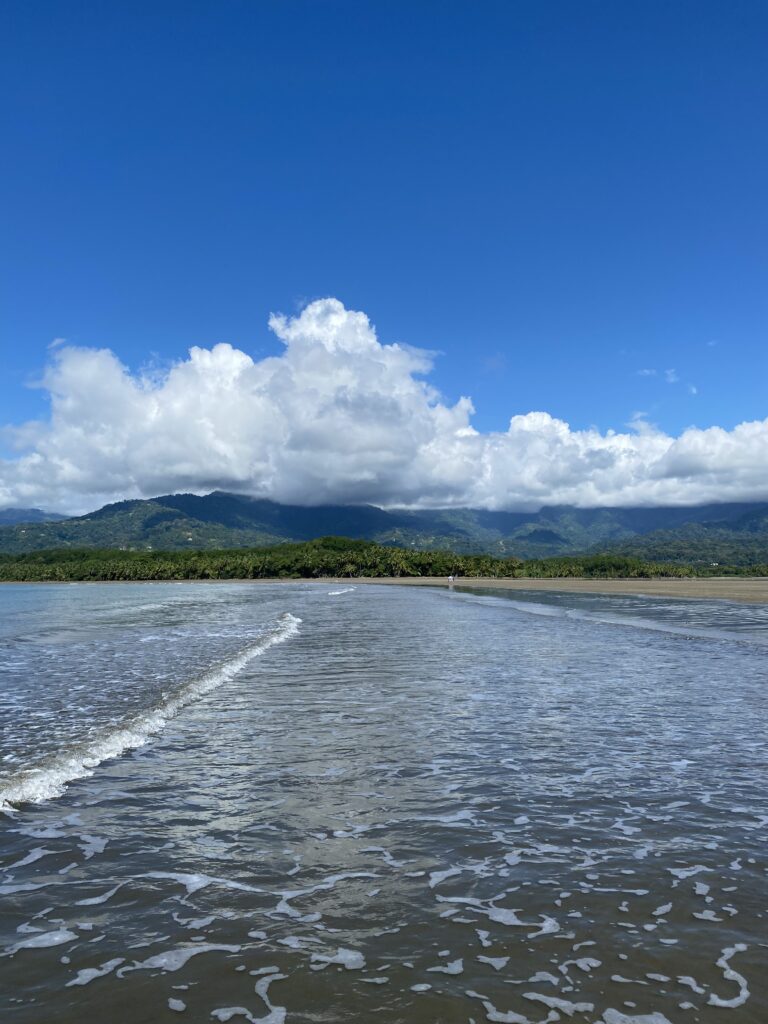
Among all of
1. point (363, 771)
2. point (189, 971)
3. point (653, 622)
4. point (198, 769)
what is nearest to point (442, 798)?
point (363, 771)

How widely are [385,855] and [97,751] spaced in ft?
22.7

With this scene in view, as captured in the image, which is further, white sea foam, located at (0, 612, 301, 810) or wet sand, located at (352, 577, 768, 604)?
wet sand, located at (352, 577, 768, 604)

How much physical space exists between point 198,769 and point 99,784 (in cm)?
152

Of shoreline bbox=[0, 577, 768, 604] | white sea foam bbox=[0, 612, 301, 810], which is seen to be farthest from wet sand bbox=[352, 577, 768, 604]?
white sea foam bbox=[0, 612, 301, 810]

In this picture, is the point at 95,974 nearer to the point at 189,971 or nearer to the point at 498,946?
the point at 189,971

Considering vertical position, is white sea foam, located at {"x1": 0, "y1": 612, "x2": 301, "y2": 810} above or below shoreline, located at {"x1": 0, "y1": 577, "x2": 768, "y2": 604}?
above

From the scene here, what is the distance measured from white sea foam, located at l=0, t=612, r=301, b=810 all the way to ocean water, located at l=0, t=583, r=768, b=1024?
61 millimetres

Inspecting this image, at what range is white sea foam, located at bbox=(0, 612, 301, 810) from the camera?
33.4ft

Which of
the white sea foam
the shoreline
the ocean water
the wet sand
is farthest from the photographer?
the shoreline

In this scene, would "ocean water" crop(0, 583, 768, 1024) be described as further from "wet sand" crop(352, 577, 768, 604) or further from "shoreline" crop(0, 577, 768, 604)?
"wet sand" crop(352, 577, 768, 604)

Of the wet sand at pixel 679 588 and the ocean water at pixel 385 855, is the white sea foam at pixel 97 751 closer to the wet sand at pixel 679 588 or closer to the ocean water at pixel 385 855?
the ocean water at pixel 385 855

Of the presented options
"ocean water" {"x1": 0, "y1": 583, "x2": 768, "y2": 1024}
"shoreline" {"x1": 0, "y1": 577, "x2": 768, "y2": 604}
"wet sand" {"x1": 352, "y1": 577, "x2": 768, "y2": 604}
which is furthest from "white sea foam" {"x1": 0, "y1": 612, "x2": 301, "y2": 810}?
"wet sand" {"x1": 352, "y1": 577, "x2": 768, "y2": 604}

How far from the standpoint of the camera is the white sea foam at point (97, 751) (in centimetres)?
1017

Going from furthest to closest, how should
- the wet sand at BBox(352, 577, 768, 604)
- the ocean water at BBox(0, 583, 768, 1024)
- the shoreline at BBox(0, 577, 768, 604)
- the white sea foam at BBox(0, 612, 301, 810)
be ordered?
1. the shoreline at BBox(0, 577, 768, 604)
2. the wet sand at BBox(352, 577, 768, 604)
3. the white sea foam at BBox(0, 612, 301, 810)
4. the ocean water at BBox(0, 583, 768, 1024)
